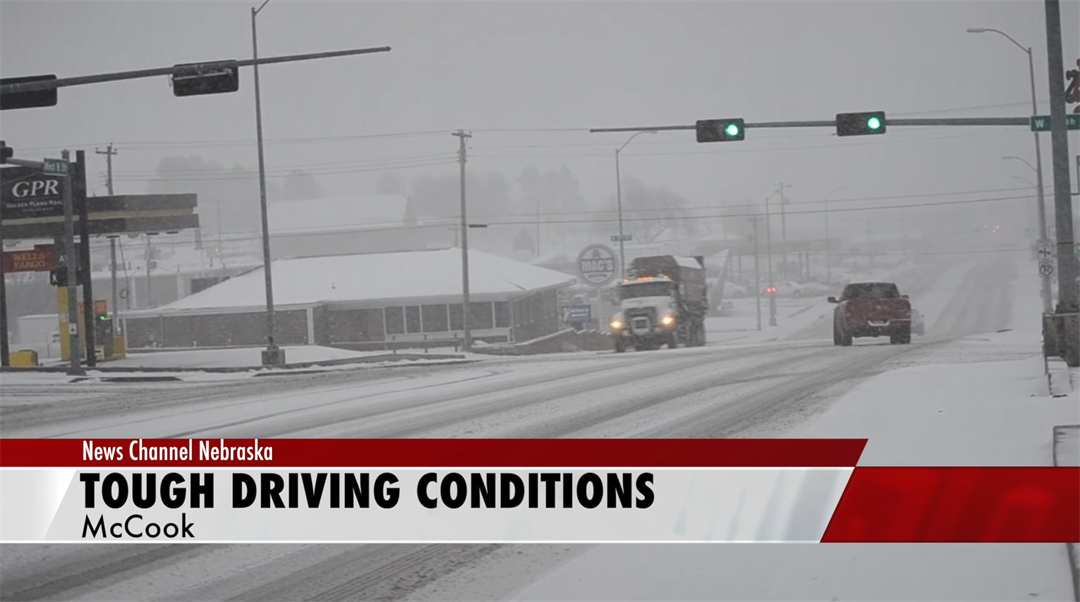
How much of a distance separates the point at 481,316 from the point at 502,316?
3.68 ft

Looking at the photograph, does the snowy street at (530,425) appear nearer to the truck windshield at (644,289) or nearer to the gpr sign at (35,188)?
the truck windshield at (644,289)

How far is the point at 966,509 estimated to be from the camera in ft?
23.2

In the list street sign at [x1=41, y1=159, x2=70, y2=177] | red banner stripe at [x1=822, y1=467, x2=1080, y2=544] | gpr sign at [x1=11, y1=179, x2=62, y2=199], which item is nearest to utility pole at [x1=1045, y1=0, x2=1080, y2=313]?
red banner stripe at [x1=822, y1=467, x2=1080, y2=544]

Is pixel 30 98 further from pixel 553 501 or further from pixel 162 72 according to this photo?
pixel 553 501

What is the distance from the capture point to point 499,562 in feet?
24.3

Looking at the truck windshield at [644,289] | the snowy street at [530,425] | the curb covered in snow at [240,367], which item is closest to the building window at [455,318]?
the curb covered in snow at [240,367]

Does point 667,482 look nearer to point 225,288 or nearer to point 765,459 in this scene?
point 765,459

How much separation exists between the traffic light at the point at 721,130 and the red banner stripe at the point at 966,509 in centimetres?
1588

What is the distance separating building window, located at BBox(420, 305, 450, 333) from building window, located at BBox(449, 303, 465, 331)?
27 centimetres

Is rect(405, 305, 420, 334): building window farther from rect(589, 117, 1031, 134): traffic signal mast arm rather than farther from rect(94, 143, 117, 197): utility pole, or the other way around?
rect(589, 117, 1031, 134): traffic signal mast arm

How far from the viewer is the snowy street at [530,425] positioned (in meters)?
6.70

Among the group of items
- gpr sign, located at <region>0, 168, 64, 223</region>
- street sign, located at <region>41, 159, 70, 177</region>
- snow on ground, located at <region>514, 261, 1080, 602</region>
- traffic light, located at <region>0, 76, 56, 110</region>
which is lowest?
snow on ground, located at <region>514, 261, 1080, 602</region>

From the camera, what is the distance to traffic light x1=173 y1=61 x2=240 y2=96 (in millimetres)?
16969

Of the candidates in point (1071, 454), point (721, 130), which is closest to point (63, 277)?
point (721, 130)
